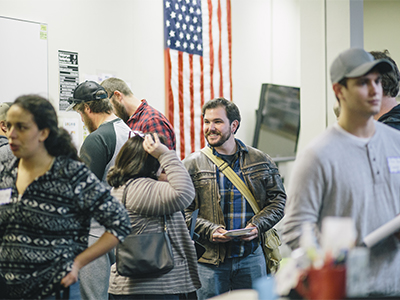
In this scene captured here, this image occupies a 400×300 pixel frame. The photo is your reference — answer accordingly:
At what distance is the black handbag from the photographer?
2145 mm

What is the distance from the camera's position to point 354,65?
5.80 ft

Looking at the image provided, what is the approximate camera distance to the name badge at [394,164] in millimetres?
1816

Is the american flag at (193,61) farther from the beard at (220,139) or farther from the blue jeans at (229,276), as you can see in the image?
the blue jeans at (229,276)

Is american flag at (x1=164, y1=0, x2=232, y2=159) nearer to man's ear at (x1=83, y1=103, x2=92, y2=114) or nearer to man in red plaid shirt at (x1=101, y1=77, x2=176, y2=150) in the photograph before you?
man in red plaid shirt at (x1=101, y1=77, x2=176, y2=150)

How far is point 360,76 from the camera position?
1743 mm

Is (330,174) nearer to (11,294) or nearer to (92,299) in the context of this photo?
(11,294)

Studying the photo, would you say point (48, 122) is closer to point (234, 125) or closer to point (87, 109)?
point (87, 109)

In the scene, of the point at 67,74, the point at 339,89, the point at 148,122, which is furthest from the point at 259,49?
the point at 339,89

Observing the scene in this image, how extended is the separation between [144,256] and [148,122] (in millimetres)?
1695

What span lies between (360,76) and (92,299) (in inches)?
86.7

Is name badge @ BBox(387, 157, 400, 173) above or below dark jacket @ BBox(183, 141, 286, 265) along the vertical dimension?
above

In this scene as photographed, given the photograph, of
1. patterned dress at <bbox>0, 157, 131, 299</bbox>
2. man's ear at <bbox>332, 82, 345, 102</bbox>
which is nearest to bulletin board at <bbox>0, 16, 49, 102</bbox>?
patterned dress at <bbox>0, 157, 131, 299</bbox>

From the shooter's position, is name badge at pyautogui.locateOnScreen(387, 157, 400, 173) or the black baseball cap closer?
name badge at pyautogui.locateOnScreen(387, 157, 400, 173)

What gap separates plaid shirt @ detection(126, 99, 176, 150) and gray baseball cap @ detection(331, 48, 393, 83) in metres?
1.95
